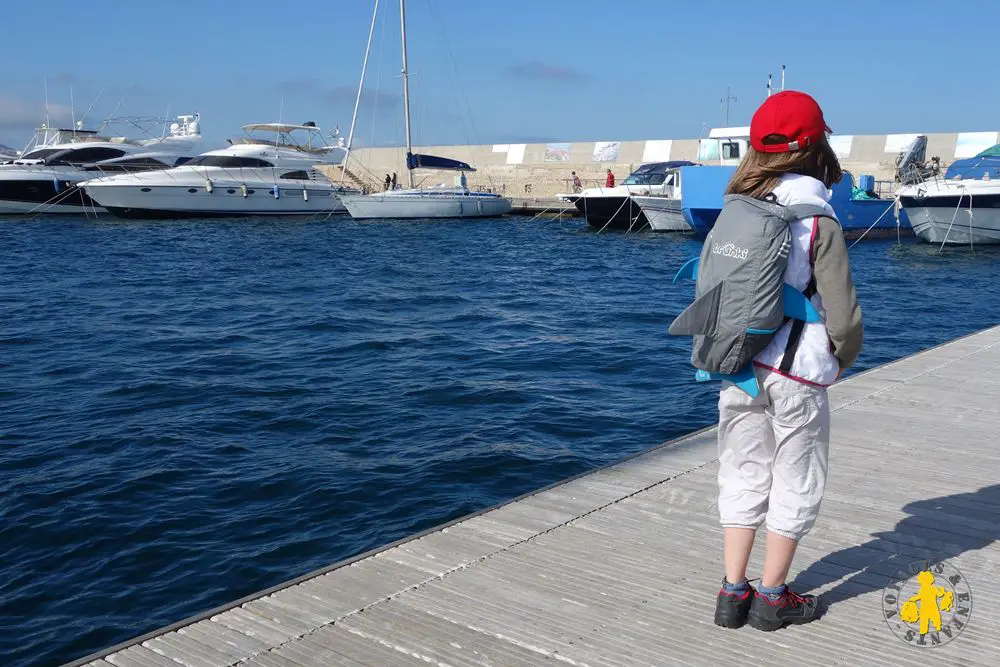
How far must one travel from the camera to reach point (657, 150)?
44875mm

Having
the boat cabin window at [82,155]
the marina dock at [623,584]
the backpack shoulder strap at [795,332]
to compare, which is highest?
the boat cabin window at [82,155]

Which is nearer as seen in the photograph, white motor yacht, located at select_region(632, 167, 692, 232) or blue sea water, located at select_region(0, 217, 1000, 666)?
blue sea water, located at select_region(0, 217, 1000, 666)

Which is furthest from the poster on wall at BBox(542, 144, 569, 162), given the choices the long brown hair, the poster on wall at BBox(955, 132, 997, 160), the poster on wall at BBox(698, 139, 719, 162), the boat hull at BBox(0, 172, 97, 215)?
the long brown hair

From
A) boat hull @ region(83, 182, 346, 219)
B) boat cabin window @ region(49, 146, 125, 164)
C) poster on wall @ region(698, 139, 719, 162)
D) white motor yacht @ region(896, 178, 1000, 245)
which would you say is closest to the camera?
white motor yacht @ region(896, 178, 1000, 245)

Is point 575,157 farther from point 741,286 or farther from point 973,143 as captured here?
point 741,286

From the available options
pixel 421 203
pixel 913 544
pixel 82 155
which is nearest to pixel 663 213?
pixel 421 203

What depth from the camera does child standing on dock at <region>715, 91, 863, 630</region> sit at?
115 inches

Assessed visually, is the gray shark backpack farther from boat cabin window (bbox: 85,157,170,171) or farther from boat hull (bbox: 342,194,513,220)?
boat cabin window (bbox: 85,157,170,171)

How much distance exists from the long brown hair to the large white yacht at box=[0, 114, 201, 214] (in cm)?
3742

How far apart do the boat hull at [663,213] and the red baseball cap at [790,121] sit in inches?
1088

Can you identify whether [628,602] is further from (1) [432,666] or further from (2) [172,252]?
(2) [172,252]

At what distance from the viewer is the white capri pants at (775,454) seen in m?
3.02

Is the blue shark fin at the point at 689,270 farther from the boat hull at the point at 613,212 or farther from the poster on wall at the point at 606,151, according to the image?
the poster on wall at the point at 606,151

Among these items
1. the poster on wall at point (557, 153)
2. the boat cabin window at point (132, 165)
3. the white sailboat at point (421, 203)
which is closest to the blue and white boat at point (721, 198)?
the white sailboat at point (421, 203)
